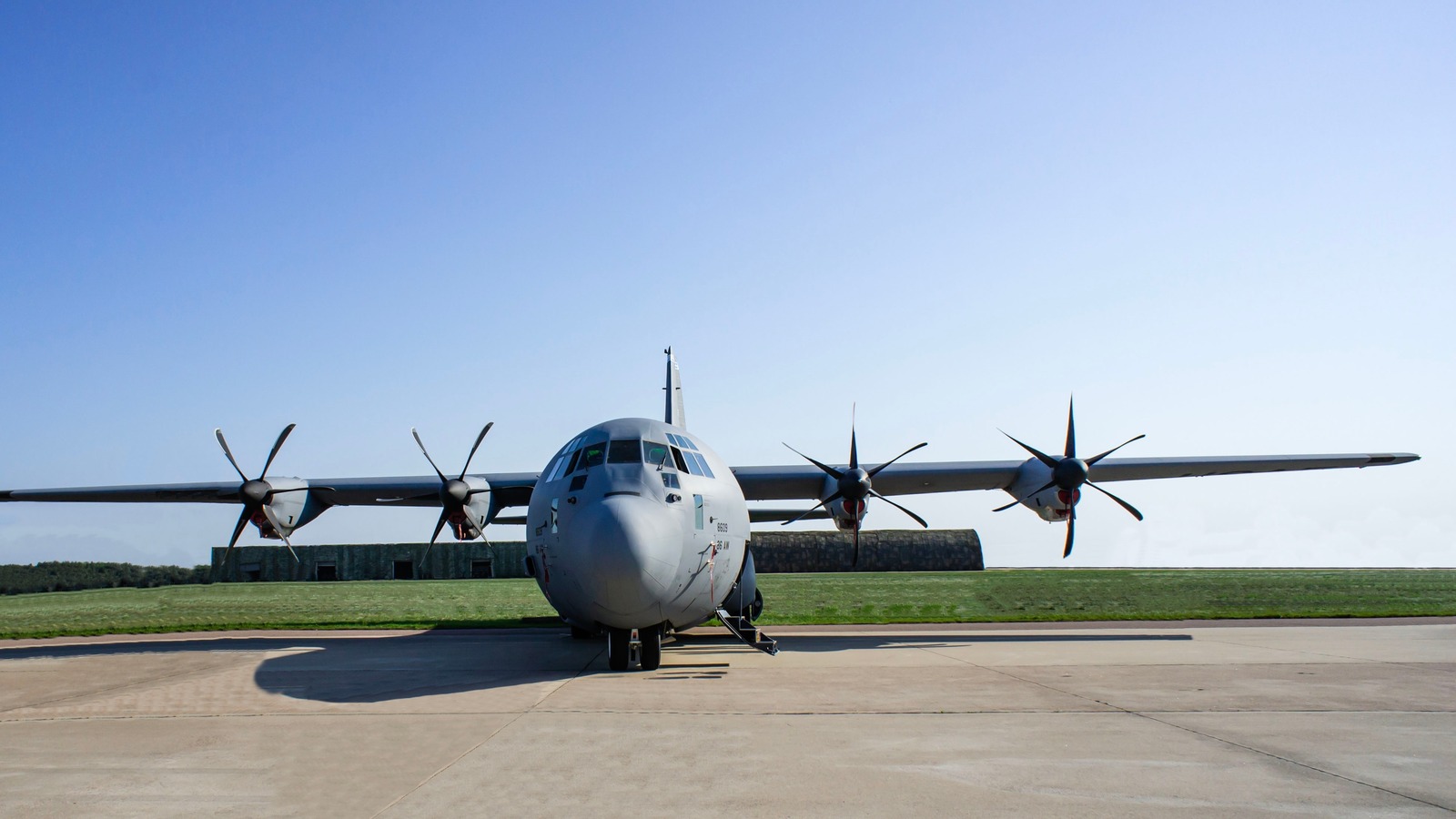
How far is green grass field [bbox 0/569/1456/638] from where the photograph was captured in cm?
2364

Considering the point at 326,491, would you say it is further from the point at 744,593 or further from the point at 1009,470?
the point at 1009,470

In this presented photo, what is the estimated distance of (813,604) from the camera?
2844 cm

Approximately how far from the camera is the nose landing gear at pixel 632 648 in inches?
512

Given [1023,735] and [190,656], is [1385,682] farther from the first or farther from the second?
[190,656]

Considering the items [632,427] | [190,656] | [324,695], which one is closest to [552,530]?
[632,427]

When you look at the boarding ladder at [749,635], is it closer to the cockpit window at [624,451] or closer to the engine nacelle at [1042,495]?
the cockpit window at [624,451]

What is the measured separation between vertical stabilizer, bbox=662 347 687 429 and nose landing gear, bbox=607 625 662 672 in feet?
33.6

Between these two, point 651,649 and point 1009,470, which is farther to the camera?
point 1009,470

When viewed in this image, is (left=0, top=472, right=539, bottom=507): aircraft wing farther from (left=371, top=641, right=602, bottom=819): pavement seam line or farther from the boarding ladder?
(left=371, top=641, right=602, bottom=819): pavement seam line

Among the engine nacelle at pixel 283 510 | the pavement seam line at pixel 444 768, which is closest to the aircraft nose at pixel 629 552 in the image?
the pavement seam line at pixel 444 768

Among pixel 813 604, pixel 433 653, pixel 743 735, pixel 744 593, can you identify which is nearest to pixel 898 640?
pixel 744 593

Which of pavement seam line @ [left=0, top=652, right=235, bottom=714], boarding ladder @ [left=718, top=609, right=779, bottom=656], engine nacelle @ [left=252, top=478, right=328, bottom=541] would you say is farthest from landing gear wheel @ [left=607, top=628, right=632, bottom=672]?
engine nacelle @ [left=252, top=478, right=328, bottom=541]

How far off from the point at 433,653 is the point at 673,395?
10253 mm

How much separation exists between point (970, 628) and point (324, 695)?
50.7 feet
